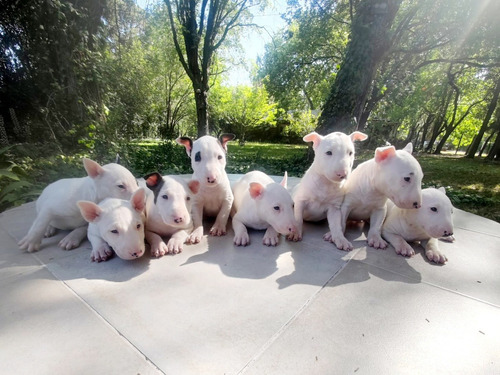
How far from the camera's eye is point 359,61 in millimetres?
6707

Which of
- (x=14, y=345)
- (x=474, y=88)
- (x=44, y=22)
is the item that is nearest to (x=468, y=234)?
(x=14, y=345)

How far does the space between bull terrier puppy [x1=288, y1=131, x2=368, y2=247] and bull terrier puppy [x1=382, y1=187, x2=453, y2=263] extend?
0.53m

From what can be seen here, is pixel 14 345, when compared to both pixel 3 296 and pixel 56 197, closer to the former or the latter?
pixel 3 296

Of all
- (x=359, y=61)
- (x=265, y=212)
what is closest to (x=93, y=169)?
(x=265, y=212)

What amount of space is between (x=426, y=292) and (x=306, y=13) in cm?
1191

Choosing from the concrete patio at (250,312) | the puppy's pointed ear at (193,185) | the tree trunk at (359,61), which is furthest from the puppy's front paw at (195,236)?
the tree trunk at (359,61)

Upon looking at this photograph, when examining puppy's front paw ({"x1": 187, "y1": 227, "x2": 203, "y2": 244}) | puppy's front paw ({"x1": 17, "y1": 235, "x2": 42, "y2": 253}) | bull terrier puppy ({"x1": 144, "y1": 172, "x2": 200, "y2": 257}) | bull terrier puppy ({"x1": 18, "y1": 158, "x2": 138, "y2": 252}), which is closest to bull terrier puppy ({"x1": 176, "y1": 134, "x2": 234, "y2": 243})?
puppy's front paw ({"x1": 187, "y1": 227, "x2": 203, "y2": 244})

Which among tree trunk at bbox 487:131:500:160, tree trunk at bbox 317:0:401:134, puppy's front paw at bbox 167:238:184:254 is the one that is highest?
tree trunk at bbox 317:0:401:134

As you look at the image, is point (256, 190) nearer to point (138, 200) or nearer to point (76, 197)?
point (138, 200)

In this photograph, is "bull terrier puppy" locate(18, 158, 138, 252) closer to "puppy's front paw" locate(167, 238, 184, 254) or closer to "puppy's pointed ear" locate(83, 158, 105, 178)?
"puppy's pointed ear" locate(83, 158, 105, 178)

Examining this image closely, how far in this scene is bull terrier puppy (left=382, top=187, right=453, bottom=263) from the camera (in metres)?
2.23

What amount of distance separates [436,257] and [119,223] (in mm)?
2802

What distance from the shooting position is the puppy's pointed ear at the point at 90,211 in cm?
204

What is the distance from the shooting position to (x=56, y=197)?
101 inches
